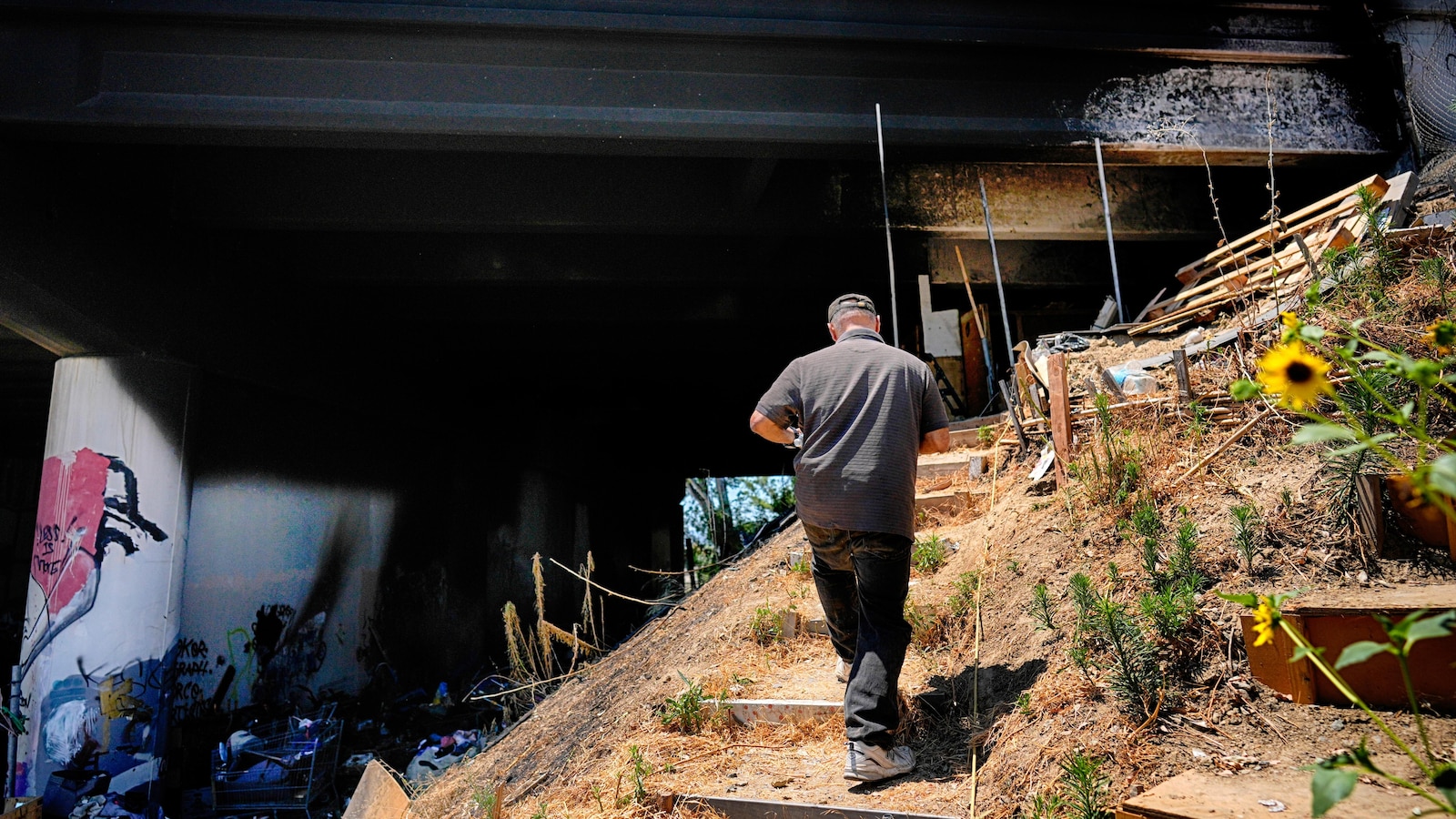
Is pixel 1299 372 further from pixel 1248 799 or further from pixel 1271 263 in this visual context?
pixel 1271 263

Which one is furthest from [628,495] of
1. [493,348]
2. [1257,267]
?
[1257,267]

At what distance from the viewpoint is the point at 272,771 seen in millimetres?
7855

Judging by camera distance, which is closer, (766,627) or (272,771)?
(766,627)

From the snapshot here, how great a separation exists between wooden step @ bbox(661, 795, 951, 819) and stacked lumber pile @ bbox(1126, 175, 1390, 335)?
13.9ft

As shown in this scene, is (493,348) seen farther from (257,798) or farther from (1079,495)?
(1079,495)

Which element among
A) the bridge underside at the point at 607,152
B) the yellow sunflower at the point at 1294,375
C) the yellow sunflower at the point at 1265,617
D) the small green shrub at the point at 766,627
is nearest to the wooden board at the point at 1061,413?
the small green shrub at the point at 766,627

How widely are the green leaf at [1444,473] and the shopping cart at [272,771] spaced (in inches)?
338

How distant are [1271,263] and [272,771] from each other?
9.63 metres

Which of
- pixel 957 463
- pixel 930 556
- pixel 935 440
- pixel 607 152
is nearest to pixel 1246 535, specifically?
pixel 935 440

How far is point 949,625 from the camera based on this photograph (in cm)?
430

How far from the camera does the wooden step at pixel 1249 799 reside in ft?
6.63

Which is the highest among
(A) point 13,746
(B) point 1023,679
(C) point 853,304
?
(C) point 853,304

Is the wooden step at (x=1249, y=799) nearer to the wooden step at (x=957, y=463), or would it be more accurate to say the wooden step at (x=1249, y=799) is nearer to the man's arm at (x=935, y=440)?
the man's arm at (x=935, y=440)

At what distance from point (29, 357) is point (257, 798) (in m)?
6.55
